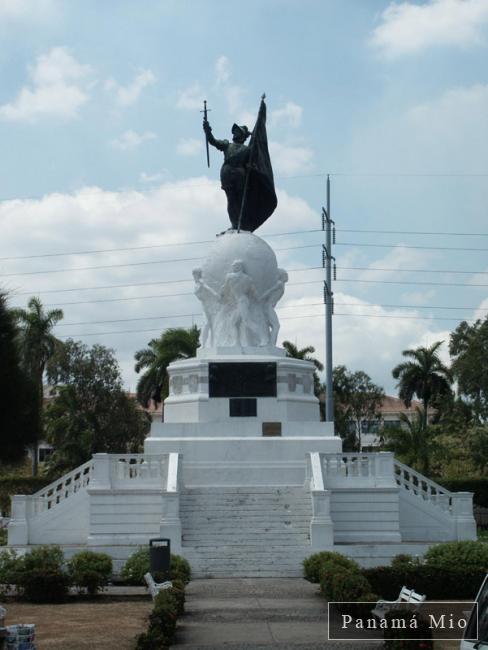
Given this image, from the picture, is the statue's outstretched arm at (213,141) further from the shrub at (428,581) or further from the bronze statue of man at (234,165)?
the shrub at (428,581)

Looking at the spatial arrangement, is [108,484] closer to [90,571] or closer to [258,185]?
[90,571]

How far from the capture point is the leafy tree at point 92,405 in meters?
57.5

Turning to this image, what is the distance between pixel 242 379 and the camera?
111ft

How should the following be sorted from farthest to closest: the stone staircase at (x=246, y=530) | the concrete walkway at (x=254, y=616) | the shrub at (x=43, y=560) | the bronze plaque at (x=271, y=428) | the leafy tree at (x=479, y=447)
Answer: the leafy tree at (x=479, y=447) < the bronze plaque at (x=271, y=428) < the stone staircase at (x=246, y=530) < the shrub at (x=43, y=560) < the concrete walkway at (x=254, y=616)

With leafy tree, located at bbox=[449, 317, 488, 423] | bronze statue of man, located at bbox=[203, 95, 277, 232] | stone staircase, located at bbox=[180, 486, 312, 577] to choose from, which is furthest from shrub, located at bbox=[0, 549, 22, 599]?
leafy tree, located at bbox=[449, 317, 488, 423]

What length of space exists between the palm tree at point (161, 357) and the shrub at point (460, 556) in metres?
33.1

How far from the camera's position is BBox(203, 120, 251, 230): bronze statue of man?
37.8 m

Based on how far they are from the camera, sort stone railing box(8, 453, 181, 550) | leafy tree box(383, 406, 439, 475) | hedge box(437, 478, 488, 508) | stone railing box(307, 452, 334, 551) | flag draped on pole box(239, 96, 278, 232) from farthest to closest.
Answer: leafy tree box(383, 406, 439, 475)
hedge box(437, 478, 488, 508)
flag draped on pole box(239, 96, 278, 232)
stone railing box(8, 453, 181, 550)
stone railing box(307, 452, 334, 551)

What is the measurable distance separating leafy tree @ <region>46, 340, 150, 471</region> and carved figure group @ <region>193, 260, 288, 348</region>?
890 inches

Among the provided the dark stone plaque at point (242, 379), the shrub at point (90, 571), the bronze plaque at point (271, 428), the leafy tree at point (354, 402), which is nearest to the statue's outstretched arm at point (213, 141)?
the dark stone plaque at point (242, 379)

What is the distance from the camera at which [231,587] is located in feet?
73.0

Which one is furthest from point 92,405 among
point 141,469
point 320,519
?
point 320,519

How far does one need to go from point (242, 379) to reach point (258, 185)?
8.63m

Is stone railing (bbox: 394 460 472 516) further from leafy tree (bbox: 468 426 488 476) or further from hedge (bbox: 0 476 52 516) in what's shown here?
hedge (bbox: 0 476 52 516)
